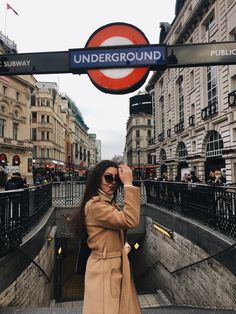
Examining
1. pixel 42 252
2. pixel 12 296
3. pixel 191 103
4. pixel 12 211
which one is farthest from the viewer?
pixel 191 103

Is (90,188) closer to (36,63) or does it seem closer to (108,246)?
(108,246)

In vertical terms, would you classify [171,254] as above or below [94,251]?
below

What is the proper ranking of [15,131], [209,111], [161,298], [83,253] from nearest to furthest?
1. [83,253]
2. [161,298]
3. [209,111]
4. [15,131]

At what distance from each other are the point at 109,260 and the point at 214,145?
25.1m

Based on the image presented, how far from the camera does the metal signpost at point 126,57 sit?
316 cm

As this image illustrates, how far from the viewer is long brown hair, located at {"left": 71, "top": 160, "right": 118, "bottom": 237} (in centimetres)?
226

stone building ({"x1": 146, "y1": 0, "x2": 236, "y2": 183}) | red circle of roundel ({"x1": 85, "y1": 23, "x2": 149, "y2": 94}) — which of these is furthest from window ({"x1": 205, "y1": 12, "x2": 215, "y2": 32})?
red circle of roundel ({"x1": 85, "y1": 23, "x2": 149, "y2": 94})

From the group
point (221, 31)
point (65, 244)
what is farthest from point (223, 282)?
point (221, 31)

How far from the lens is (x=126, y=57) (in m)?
3.16

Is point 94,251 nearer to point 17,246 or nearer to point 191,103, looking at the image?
point 17,246

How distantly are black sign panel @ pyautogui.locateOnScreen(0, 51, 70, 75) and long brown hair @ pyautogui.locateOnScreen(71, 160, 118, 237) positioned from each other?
1533 millimetres

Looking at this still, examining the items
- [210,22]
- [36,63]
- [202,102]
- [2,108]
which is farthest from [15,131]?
[36,63]

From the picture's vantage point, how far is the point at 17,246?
536 cm

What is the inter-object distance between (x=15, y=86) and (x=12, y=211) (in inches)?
1725
